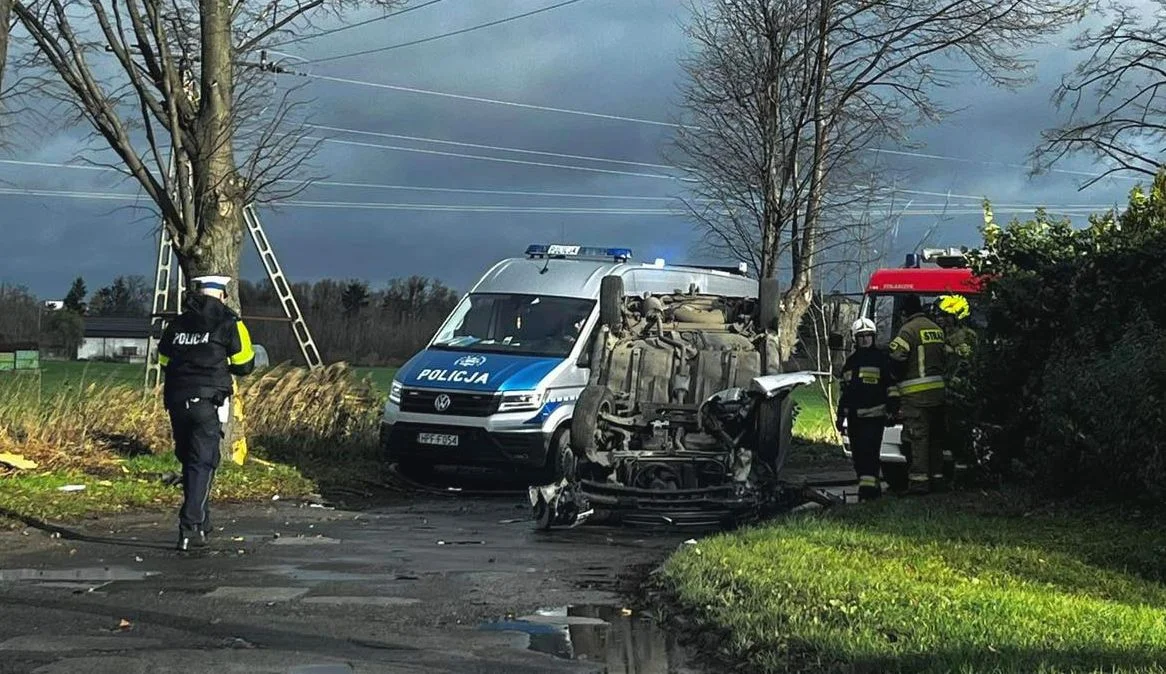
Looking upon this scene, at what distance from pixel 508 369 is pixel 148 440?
446 cm

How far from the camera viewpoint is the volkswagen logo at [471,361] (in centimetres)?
1553

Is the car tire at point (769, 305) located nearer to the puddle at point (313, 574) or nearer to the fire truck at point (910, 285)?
the fire truck at point (910, 285)

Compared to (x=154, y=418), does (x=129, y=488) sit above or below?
below

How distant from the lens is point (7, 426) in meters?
15.2

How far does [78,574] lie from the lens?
29.5 ft

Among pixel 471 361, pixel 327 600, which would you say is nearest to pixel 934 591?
pixel 327 600

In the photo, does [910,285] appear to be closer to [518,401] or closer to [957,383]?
[957,383]

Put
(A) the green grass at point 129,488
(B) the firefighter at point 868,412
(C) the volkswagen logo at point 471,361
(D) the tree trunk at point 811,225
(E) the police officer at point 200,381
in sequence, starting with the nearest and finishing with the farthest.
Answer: (E) the police officer at point 200,381
(A) the green grass at point 129,488
(B) the firefighter at point 868,412
(C) the volkswagen logo at point 471,361
(D) the tree trunk at point 811,225

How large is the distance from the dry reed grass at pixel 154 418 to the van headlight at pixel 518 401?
340cm

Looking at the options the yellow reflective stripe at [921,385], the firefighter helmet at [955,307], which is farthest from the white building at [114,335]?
the yellow reflective stripe at [921,385]

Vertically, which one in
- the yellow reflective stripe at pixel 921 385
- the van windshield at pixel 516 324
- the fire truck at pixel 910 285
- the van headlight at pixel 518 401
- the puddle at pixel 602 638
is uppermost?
the fire truck at pixel 910 285

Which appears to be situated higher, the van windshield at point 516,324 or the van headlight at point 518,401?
the van windshield at point 516,324

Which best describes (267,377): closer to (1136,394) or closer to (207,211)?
(207,211)

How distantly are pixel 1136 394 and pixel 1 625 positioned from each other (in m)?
7.87
